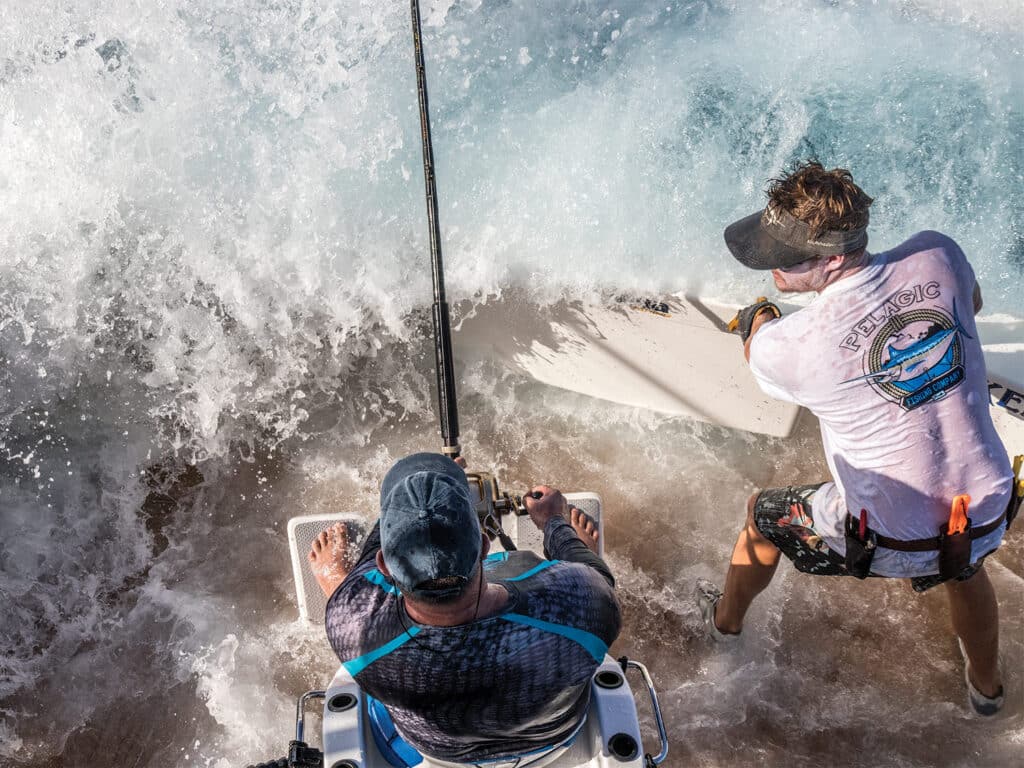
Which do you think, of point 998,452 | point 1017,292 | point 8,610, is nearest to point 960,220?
point 1017,292

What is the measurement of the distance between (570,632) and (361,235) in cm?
234

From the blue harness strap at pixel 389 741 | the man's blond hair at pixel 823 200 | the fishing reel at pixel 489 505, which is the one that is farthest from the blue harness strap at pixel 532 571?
the man's blond hair at pixel 823 200

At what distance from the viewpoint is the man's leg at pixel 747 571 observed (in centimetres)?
238

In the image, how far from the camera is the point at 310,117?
326 cm

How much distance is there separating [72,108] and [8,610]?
2189 mm

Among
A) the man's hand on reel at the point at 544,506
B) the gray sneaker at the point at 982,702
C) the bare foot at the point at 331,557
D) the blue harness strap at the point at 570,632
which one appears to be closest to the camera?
the blue harness strap at the point at 570,632

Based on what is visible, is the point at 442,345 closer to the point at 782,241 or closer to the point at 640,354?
A: the point at 782,241

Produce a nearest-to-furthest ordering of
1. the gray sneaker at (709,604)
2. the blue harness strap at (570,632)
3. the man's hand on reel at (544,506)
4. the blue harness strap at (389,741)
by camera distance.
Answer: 1. the blue harness strap at (570,632)
2. the blue harness strap at (389,741)
3. the man's hand on reel at (544,506)
4. the gray sneaker at (709,604)

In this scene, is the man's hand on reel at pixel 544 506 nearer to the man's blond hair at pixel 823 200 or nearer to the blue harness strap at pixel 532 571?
the blue harness strap at pixel 532 571

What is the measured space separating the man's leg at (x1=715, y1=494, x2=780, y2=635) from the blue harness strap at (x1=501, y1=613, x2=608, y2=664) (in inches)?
45.1

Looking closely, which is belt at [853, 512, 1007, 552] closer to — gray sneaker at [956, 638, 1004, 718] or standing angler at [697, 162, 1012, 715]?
standing angler at [697, 162, 1012, 715]

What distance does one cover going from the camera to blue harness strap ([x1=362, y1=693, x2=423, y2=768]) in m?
1.65

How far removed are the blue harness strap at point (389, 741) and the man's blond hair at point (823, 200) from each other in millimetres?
1556

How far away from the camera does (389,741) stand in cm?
168
